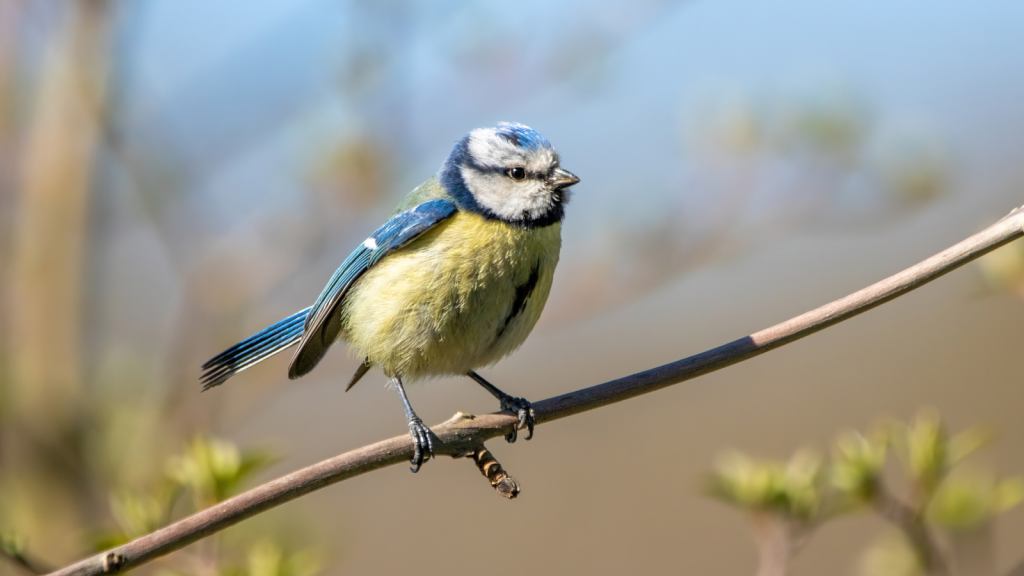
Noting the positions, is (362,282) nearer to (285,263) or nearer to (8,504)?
(285,263)

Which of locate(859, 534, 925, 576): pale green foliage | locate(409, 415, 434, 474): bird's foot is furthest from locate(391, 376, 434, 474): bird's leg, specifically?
locate(859, 534, 925, 576): pale green foliage

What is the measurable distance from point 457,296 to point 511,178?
18.2 inches

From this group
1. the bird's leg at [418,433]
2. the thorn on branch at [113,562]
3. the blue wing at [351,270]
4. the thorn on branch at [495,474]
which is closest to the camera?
the thorn on branch at [113,562]

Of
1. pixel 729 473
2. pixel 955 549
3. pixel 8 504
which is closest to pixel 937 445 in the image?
pixel 955 549

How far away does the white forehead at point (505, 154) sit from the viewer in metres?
2.46

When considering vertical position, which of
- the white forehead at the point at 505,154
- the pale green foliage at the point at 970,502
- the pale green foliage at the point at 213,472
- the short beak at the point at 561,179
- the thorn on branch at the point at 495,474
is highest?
the white forehead at the point at 505,154

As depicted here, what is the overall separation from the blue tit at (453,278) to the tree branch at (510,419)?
46 cm

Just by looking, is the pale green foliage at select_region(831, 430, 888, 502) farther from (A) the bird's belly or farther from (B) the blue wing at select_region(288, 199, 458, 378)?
(B) the blue wing at select_region(288, 199, 458, 378)

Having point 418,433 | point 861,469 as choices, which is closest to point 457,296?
point 418,433

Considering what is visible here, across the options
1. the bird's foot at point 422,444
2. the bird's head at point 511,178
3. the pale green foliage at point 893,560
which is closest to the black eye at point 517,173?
the bird's head at point 511,178

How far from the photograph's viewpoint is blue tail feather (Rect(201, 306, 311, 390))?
2.52 metres

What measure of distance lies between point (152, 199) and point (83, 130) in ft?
1.02

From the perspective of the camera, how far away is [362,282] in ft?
8.05

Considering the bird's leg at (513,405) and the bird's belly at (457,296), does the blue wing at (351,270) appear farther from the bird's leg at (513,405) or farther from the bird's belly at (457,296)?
the bird's leg at (513,405)
